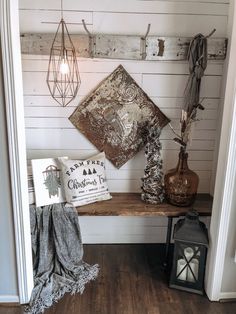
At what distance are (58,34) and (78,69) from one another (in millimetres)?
260

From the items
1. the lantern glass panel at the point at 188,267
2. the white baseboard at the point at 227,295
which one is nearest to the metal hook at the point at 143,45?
the lantern glass panel at the point at 188,267

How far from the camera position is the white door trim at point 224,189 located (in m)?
1.73

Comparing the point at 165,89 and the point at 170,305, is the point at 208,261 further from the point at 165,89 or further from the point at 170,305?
the point at 165,89

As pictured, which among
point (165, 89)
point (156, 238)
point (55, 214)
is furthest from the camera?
point (156, 238)

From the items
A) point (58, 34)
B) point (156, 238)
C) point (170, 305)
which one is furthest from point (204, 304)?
point (58, 34)

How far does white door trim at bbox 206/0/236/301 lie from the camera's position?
1.73m

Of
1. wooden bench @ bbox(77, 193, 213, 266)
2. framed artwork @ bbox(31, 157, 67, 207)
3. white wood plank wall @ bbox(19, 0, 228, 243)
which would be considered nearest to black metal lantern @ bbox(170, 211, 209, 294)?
wooden bench @ bbox(77, 193, 213, 266)

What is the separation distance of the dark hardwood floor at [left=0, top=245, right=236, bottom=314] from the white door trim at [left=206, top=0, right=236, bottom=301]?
0.51 ft

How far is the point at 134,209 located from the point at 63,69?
3.48 feet

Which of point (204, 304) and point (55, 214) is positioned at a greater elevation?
point (55, 214)

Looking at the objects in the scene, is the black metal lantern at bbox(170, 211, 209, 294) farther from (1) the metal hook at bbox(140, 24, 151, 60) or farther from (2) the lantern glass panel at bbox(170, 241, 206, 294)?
(1) the metal hook at bbox(140, 24, 151, 60)

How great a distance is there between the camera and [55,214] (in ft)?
6.93

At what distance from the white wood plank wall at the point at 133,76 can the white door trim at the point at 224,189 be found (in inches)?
15.4

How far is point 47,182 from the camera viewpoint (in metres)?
2.12
